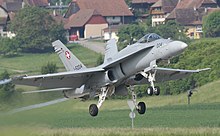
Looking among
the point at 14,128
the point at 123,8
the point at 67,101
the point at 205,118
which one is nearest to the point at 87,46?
the point at 123,8

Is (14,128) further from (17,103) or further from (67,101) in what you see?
(67,101)

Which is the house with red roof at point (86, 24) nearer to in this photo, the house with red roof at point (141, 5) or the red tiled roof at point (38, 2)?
the house with red roof at point (141, 5)

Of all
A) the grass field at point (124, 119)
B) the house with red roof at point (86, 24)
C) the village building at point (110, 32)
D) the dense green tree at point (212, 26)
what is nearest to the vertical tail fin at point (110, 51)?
the grass field at point (124, 119)

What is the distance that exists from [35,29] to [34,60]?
51.0 feet

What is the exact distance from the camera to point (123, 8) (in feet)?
503

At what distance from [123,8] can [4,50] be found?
39.4 metres

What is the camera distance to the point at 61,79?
43656 mm

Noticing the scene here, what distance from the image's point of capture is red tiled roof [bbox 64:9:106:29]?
143m

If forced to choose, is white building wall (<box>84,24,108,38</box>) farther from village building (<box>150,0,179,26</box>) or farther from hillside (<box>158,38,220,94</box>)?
hillside (<box>158,38,220,94</box>)

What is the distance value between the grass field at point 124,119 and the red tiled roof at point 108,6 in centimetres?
8074

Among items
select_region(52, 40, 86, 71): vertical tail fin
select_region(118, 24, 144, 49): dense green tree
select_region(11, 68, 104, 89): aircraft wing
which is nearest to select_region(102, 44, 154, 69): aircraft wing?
select_region(11, 68, 104, 89): aircraft wing

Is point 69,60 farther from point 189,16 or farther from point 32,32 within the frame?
point 189,16

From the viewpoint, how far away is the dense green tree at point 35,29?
120 meters

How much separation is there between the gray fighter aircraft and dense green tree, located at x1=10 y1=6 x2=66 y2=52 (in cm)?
7374
